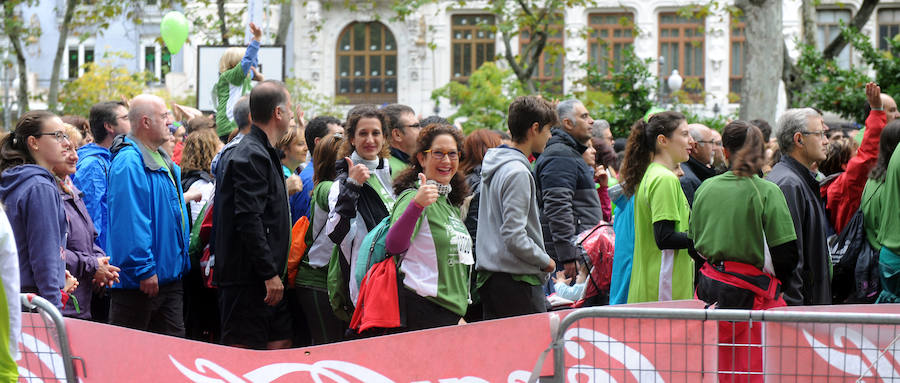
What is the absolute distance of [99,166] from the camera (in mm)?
7137

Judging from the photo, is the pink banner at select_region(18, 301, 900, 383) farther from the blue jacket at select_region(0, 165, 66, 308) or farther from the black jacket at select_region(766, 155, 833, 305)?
the black jacket at select_region(766, 155, 833, 305)

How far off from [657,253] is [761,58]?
974cm

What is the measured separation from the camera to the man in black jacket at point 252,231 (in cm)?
581

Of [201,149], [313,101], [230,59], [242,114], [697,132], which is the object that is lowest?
[201,149]

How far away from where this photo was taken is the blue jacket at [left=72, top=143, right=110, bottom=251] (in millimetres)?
7109

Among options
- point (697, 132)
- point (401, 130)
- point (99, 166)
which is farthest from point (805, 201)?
point (99, 166)

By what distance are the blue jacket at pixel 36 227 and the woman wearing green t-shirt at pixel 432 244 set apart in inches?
68.5

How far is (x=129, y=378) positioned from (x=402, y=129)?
2.81 meters

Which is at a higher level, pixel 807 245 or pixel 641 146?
pixel 641 146

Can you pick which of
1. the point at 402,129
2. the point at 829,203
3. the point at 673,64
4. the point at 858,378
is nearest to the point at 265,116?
the point at 402,129

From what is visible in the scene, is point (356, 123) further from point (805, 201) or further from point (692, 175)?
point (805, 201)

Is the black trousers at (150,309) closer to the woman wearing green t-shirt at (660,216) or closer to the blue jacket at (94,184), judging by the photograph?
the blue jacket at (94,184)

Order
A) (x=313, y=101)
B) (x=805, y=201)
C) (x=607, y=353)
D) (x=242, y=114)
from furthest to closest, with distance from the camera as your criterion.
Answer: (x=313, y=101), (x=242, y=114), (x=805, y=201), (x=607, y=353)

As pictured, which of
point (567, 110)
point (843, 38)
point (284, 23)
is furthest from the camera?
point (284, 23)
